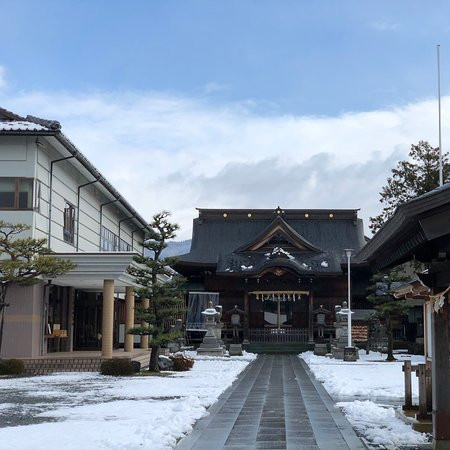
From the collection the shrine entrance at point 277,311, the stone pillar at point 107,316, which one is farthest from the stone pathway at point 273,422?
the shrine entrance at point 277,311

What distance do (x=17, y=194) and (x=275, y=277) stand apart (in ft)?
72.9

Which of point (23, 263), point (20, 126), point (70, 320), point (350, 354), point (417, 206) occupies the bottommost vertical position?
point (350, 354)

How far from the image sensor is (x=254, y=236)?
49.2m

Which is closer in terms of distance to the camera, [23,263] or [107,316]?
[23,263]

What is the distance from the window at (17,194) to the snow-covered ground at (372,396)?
11343 mm

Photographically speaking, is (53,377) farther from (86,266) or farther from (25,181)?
(25,181)

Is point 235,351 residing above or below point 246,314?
below

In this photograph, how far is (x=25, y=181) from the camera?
23547 mm

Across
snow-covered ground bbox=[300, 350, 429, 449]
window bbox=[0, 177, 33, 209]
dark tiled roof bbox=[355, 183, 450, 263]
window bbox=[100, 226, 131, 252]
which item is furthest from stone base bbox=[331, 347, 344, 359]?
dark tiled roof bbox=[355, 183, 450, 263]

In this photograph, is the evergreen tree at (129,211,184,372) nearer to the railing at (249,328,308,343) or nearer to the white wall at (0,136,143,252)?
the white wall at (0,136,143,252)

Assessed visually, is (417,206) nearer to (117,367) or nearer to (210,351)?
(117,367)

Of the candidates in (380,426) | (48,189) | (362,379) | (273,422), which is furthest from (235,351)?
(380,426)

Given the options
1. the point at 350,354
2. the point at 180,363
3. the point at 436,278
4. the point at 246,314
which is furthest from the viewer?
the point at 246,314

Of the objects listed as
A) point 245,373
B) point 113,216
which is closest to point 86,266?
point 245,373
